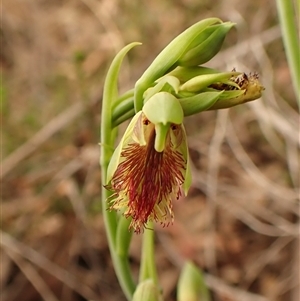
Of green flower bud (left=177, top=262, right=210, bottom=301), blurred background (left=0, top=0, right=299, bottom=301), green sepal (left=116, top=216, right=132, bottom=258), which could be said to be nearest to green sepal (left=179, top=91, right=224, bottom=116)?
green sepal (left=116, top=216, right=132, bottom=258)

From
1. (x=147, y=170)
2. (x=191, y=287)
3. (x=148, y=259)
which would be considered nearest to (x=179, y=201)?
(x=191, y=287)

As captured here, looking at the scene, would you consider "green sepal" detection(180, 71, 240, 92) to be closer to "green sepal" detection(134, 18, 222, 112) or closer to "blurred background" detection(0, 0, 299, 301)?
"green sepal" detection(134, 18, 222, 112)

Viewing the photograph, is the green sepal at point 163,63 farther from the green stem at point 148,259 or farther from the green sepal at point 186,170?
the green stem at point 148,259

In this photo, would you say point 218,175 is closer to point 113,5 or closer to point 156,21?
point 156,21

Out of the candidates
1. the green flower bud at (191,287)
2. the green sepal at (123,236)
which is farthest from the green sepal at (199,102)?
the green flower bud at (191,287)

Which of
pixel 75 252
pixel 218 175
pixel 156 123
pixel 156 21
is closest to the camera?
pixel 156 123

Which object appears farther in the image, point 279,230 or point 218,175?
point 218,175

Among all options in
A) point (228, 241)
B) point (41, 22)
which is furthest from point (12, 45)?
point (228, 241)

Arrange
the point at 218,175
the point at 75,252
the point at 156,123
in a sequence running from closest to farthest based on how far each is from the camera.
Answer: the point at 156,123 < the point at 75,252 < the point at 218,175

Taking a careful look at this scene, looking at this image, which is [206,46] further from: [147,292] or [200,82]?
[147,292]
